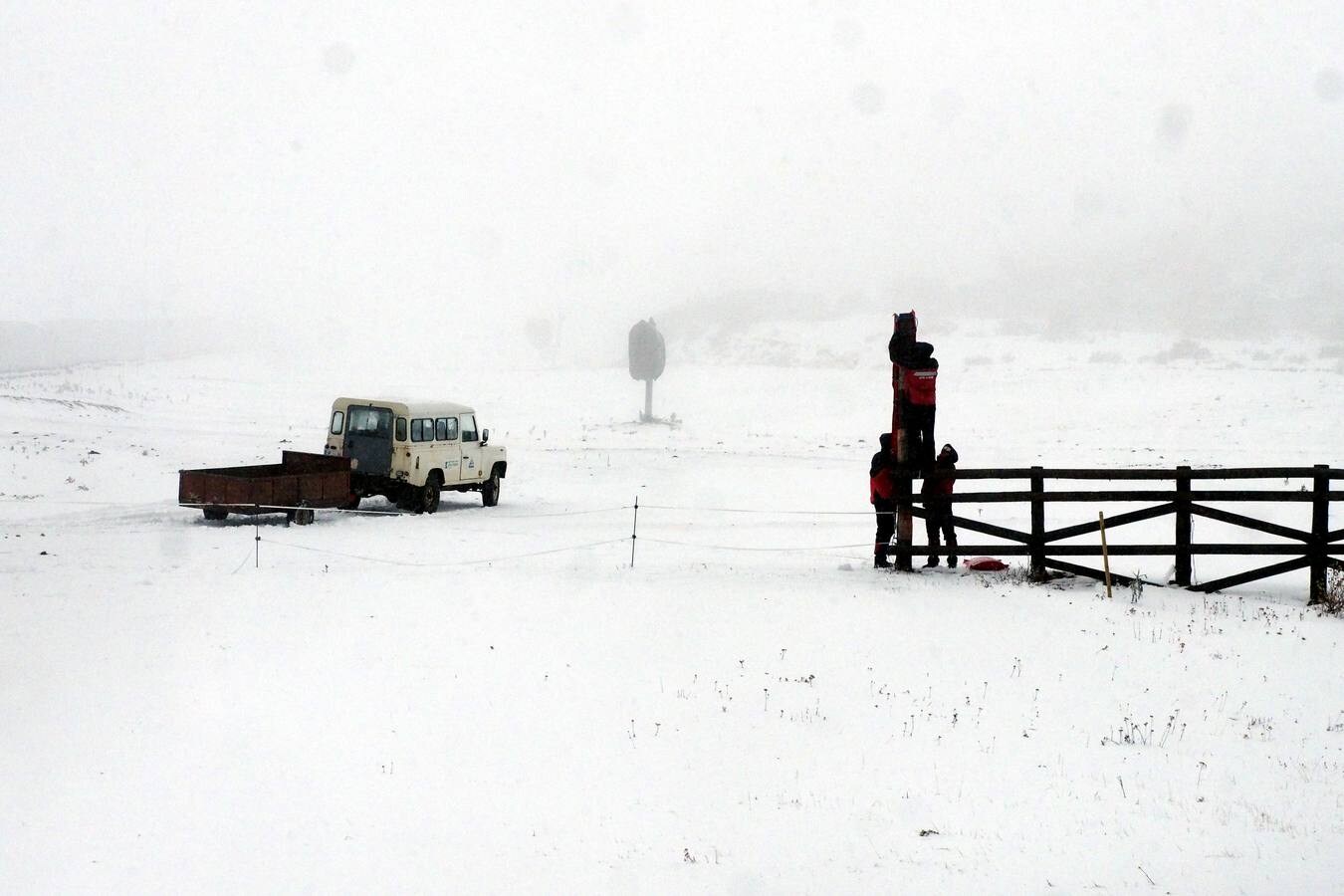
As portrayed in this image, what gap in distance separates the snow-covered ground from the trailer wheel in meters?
2.50

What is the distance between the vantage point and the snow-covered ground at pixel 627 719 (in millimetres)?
6719

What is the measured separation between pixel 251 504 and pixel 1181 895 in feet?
55.5

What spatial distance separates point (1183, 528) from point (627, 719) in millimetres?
8133

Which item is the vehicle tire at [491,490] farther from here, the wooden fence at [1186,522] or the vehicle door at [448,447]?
the wooden fence at [1186,522]

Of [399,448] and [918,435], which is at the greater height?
[918,435]

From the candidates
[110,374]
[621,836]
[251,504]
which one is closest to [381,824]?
[621,836]

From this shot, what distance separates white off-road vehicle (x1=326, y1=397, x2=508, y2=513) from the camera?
22.6 meters

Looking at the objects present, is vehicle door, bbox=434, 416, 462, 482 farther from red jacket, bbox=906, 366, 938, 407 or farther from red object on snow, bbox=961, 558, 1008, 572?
red object on snow, bbox=961, 558, 1008, 572

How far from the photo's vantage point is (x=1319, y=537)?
505 inches

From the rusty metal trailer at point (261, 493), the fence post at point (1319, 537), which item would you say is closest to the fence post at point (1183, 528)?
A: the fence post at point (1319, 537)

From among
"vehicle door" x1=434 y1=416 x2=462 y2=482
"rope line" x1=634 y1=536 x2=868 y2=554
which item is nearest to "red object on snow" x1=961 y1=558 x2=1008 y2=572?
"rope line" x1=634 y1=536 x2=868 y2=554

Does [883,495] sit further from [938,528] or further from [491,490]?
[491,490]

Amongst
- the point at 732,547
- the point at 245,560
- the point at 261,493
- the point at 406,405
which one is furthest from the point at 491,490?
the point at 245,560

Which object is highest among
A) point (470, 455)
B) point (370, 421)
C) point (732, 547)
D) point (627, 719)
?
point (370, 421)
